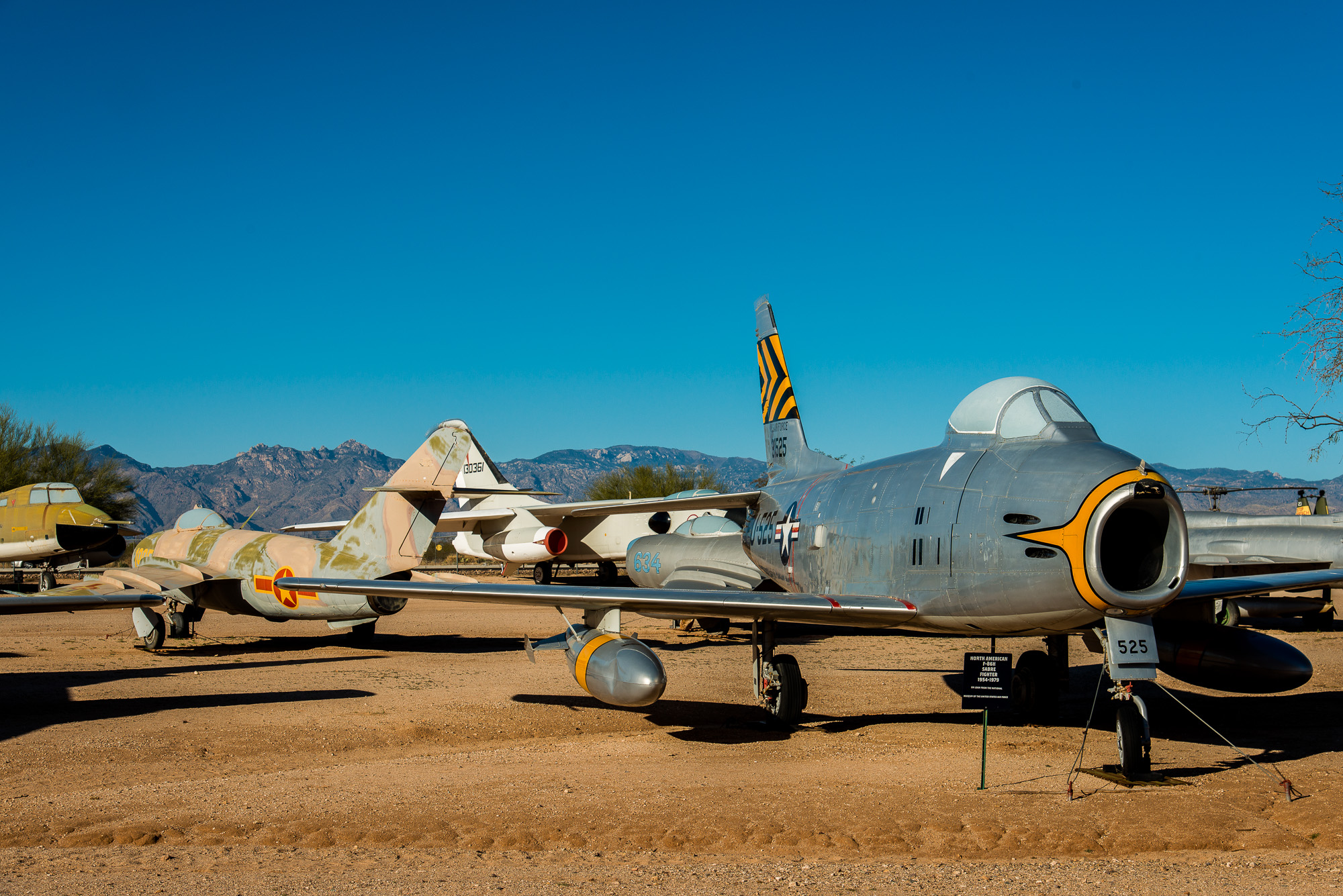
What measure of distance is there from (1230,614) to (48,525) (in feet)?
108

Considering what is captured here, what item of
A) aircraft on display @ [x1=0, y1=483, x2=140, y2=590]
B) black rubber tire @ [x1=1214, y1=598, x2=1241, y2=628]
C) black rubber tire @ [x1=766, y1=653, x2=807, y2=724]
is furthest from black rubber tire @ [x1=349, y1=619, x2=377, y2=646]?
black rubber tire @ [x1=1214, y1=598, x2=1241, y2=628]

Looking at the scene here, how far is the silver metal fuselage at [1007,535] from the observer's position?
25.2ft

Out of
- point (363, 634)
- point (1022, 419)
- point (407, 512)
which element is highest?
point (1022, 419)

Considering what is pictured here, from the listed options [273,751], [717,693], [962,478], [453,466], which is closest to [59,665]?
[453,466]

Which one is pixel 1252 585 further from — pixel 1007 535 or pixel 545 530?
pixel 545 530

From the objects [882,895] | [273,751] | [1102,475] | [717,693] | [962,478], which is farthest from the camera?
[717,693]

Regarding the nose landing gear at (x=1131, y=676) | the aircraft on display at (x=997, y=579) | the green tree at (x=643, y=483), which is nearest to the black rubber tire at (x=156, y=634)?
the aircraft on display at (x=997, y=579)

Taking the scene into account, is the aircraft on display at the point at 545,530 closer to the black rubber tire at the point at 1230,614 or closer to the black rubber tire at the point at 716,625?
the black rubber tire at the point at 716,625

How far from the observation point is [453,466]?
17.6 meters

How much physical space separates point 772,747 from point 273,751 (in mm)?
5133

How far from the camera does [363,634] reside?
20172 mm

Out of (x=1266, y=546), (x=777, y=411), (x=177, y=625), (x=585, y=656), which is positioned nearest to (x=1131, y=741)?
(x=585, y=656)

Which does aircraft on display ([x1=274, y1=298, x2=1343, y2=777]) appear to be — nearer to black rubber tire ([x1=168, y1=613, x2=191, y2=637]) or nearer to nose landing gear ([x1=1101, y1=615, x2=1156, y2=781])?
nose landing gear ([x1=1101, y1=615, x2=1156, y2=781])

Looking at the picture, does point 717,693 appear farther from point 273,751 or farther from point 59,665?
point 59,665
